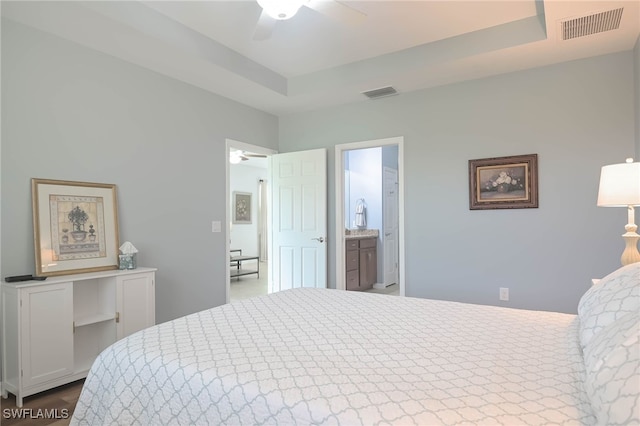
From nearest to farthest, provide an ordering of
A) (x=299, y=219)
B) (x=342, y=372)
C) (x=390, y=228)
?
(x=342, y=372) → (x=299, y=219) → (x=390, y=228)

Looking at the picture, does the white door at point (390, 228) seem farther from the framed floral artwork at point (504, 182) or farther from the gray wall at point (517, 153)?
the framed floral artwork at point (504, 182)

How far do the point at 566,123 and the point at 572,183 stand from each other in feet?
1.69

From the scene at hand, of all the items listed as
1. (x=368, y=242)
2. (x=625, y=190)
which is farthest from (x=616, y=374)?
(x=368, y=242)

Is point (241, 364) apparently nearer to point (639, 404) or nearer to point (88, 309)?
point (639, 404)

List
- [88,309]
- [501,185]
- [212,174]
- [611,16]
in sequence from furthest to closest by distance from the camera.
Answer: [212,174]
[501,185]
[88,309]
[611,16]

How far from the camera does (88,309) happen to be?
2781mm

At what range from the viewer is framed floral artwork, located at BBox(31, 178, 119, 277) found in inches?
99.9

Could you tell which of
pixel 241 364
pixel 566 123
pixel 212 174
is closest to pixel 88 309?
pixel 212 174

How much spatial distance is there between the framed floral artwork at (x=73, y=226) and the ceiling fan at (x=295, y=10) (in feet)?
5.78

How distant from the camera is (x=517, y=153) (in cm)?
337

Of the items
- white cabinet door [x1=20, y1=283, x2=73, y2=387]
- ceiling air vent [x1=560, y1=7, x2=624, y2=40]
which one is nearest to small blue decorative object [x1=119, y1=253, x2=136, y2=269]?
white cabinet door [x1=20, y1=283, x2=73, y2=387]

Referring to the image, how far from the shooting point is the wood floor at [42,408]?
2.09 m

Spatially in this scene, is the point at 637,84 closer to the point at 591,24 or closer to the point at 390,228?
the point at 591,24

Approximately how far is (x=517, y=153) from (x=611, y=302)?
2448mm
